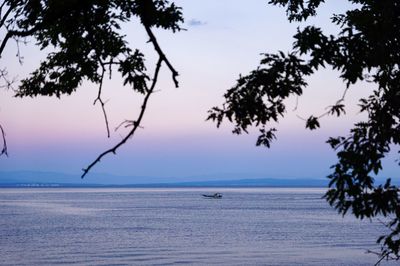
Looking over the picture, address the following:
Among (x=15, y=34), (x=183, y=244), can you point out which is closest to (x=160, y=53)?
(x=15, y=34)

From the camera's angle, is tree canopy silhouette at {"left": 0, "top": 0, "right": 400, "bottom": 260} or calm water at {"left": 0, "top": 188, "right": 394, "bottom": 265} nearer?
tree canopy silhouette at {"left": 0, "top": 0, "right": 400, "bottom": 260}

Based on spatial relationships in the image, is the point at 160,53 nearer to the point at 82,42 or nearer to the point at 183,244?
the point at 82,42

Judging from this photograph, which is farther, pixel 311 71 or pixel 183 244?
pixel 183 244

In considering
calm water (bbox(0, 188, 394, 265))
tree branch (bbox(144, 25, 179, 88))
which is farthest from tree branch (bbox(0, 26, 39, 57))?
calm water (bbox(0, 188, 394, 265))

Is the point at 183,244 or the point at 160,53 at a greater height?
the point at 160,53

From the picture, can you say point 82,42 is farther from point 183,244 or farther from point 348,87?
point 183,244

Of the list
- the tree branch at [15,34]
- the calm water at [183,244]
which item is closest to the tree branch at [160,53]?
the tree branch at [15,34]

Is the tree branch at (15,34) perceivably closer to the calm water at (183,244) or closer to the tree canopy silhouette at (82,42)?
the tree canopy silhouette at (82,42)

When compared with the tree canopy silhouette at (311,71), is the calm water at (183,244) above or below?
below

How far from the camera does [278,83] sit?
8.34m

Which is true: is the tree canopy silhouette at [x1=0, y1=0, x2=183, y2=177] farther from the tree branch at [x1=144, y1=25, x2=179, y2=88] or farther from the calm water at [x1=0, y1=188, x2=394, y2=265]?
the calm water at [x1=0, y1=188, x2=394, y2=265]

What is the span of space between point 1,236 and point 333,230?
123ft

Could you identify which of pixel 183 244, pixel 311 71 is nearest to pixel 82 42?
pixel 311 71

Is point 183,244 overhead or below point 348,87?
below
